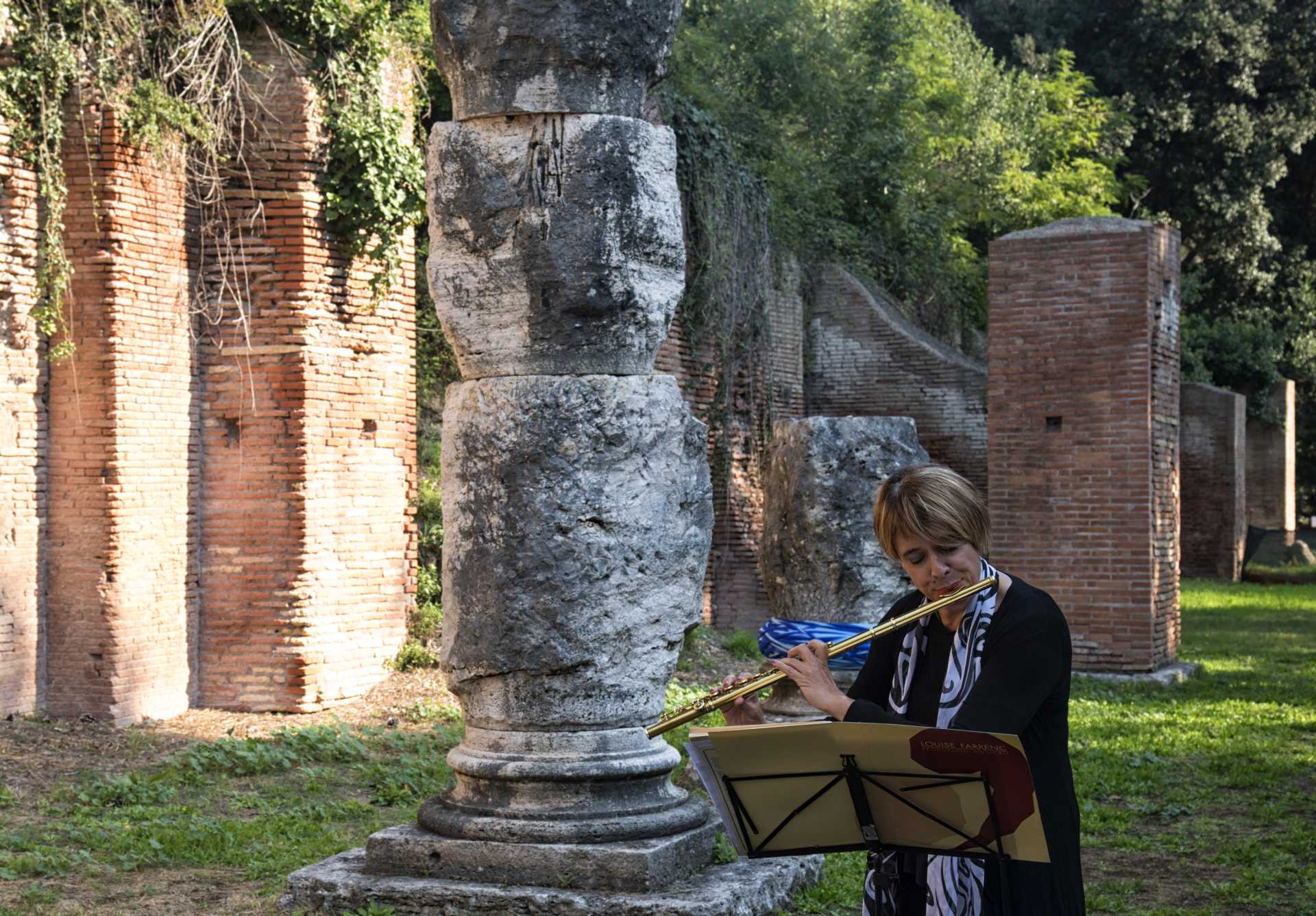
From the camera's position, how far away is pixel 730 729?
10.7ft

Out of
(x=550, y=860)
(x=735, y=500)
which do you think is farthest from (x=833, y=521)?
(x=735, y=500)

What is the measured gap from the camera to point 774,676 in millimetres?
3643

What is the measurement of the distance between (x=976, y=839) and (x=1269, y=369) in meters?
26.3

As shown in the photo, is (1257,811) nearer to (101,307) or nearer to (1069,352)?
(1069,352)

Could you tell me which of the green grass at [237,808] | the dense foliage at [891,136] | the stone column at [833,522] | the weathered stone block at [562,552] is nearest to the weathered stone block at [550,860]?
the weathered stone block at [562,552]

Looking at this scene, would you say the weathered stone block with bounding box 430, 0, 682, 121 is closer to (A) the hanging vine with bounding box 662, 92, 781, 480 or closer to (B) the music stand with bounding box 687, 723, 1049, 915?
(B) the music stand with bounding box 687, 723, 1049, 915

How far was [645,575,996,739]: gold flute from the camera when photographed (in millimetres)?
3338

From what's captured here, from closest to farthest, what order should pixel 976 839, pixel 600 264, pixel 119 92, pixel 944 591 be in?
pixel 976 839
pixel 944 591
pixel 600 264
pixel 119 92

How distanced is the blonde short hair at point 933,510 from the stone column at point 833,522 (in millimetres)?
5622

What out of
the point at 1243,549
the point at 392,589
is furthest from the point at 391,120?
A: the point at 1243,549

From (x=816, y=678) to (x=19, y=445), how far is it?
24.4 feet

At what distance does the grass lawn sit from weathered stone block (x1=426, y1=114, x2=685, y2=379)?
7.25 ft

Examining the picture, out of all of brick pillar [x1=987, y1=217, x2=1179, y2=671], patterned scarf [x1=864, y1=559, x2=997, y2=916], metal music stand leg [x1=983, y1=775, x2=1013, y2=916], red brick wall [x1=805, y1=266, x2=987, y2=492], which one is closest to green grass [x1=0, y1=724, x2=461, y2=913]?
patterned scarf [x1=864, y1=559, x2=997, y2=916]

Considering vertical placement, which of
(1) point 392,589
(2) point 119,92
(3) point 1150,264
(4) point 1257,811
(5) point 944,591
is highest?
(2) point 119,92
